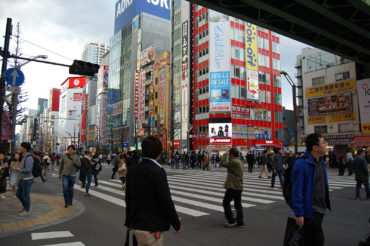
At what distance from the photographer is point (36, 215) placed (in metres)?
7.07

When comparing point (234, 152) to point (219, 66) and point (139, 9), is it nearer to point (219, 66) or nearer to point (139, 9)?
point (219, 66)

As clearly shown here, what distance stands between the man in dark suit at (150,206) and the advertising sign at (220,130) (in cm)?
4959

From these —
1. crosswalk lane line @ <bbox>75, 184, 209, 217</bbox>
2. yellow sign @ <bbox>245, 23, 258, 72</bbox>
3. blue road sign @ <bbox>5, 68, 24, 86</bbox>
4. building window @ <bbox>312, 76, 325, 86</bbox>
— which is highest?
yellow sign @ <bbox>245, 23, 258, 72</bbox>

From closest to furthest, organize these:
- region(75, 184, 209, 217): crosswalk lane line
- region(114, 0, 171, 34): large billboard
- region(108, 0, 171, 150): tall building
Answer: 1. region(75, 184, 209, 217): crosswalk lane line
2. region(108, 0, 171, 150): tall building
3. region(114, 0, 171, 34): large billboard

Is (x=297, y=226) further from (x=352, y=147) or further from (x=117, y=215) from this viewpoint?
(x=352, y=147)

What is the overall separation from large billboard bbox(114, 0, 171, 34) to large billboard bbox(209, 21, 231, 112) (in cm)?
3926

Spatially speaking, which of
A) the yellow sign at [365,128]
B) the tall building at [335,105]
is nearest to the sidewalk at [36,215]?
the yellow sign at [365,128]

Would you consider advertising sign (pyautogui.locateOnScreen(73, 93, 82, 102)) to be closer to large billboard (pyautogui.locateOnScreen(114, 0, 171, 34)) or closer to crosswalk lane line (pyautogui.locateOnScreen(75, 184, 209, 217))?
large billboard (pyautogui.locateOnScreen(114, 0, 171, 34))

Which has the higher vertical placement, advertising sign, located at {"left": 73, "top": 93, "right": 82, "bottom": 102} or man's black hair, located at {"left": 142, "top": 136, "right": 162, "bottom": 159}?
advertising sign, located at {"left": 73, "top": 93, "right": 82, "bottom": 102}

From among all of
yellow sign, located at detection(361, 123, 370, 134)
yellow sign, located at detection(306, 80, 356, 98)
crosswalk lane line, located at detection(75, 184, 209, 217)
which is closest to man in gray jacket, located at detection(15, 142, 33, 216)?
crosswalk lane line, located at detection(75, 184, 209, 217)

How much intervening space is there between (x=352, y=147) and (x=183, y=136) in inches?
1286

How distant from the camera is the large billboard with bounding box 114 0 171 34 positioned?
284 ft

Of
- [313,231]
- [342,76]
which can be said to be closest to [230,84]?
[342,76]

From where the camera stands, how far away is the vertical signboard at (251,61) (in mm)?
55750
